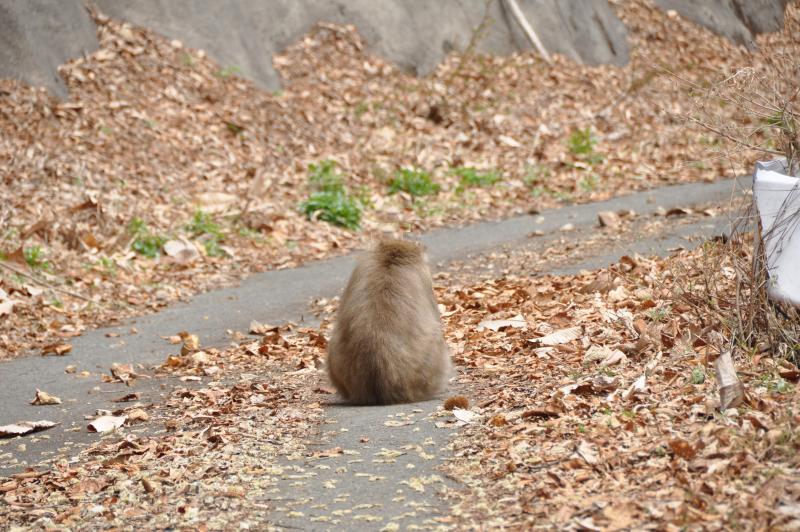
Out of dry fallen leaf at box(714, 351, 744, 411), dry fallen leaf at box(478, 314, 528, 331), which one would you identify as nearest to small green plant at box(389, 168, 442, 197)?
dry fallen leaf at box(478, 314, 528, 331)

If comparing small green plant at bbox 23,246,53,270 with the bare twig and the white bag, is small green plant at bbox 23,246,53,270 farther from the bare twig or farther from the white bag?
the white bag

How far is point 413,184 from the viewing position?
16.4 metres

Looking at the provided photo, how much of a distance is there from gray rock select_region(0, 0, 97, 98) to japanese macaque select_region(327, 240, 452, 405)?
11.1 m

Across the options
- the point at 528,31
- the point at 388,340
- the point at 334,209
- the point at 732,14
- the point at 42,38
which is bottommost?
the point at 732,14

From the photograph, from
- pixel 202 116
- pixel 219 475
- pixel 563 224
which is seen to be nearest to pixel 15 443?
pixel 219 475

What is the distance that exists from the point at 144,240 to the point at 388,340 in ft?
24.3

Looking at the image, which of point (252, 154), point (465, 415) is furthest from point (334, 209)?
point (465, 415)

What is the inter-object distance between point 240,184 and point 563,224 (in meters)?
5.19

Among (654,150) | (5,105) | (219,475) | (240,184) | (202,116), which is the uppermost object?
(5,105)

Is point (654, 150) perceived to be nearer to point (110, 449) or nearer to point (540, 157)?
point (540, 157)

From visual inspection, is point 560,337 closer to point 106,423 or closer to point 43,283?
point 106,423

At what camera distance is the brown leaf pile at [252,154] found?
1234 cm

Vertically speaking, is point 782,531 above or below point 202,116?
below

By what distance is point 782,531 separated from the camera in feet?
12.4
